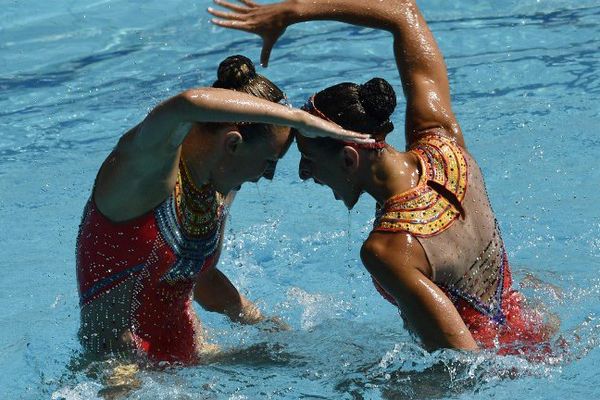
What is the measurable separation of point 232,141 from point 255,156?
0.31ft

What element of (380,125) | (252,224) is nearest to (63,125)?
(252,224)

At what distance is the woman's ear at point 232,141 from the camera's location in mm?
3273

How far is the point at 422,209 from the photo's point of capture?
337 centimetres

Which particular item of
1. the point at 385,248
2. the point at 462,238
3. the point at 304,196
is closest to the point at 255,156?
the point at 385,248

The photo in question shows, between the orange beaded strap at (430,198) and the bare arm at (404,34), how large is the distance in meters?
0.25

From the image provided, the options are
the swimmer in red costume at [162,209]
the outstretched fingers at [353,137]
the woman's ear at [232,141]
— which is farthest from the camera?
the woman's ear at [232,141]

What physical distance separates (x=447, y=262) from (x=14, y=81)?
186 inches

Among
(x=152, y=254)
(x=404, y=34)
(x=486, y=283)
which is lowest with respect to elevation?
(x=486, y=283)

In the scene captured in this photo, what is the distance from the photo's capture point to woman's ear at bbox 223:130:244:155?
3273 millimetres

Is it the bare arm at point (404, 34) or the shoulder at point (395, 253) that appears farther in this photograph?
the bare arm at point (404, 34)

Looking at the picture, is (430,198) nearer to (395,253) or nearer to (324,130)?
(395,253)

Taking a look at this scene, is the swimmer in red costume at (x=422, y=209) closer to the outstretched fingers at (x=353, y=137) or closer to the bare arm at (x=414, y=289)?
the bare arm at (x=414, y=289)

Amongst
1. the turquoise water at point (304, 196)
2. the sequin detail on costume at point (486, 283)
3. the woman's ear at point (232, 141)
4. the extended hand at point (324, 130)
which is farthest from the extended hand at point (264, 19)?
the turquoise water at point (304, 196)

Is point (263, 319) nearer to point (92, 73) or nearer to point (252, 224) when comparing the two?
point (252, 224)
